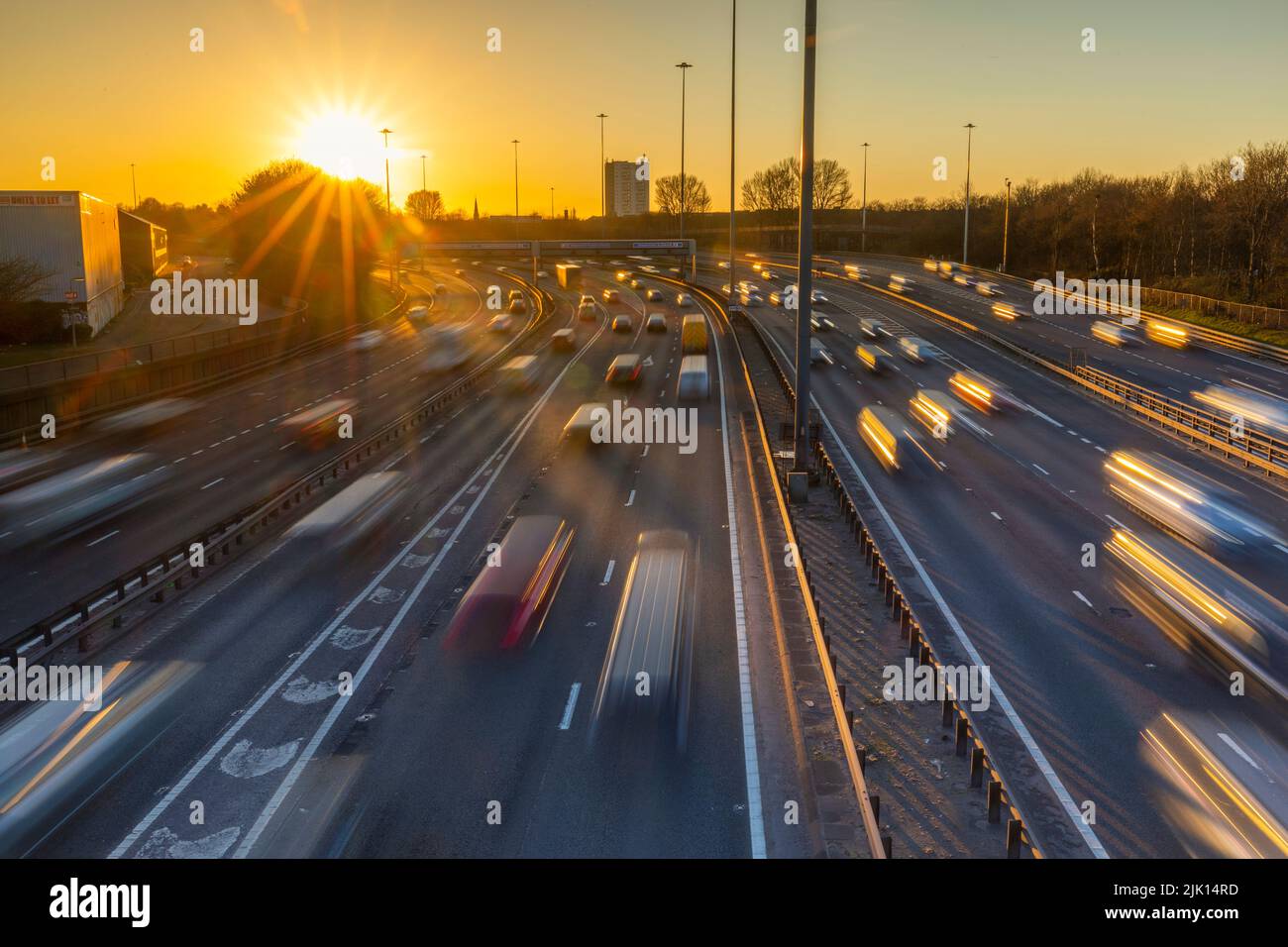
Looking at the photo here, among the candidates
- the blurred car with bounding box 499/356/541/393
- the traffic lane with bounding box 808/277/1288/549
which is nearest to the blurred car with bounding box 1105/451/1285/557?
the traffic lane with bounding box 808/277/1288/549

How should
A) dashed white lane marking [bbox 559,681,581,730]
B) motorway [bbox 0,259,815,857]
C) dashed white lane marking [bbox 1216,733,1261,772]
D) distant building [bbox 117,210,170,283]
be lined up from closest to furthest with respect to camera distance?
1. motorway [bbox 0,259,815,857]
2. dashed white lane marking [bbox 1216,733,1261,772]
3. dashed white lane marking [bbox 559,681,581,730]
4. distant building [bbox 117,210,170,283]

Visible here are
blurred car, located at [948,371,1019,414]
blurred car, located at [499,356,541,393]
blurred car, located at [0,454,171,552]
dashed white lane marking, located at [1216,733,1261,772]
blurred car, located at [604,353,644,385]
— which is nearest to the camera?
dashed white lane marking, located at [1216,733,1261,772]

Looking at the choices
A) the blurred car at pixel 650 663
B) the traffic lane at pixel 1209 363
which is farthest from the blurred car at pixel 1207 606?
the traffic lane at pixel 1209 363

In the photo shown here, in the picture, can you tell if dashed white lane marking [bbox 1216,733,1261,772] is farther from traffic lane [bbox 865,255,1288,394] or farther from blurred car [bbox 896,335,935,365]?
blurred car [bbox 896,335,935,365]

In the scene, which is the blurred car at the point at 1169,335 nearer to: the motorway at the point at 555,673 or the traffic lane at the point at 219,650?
the motorway at the point at 555,673
